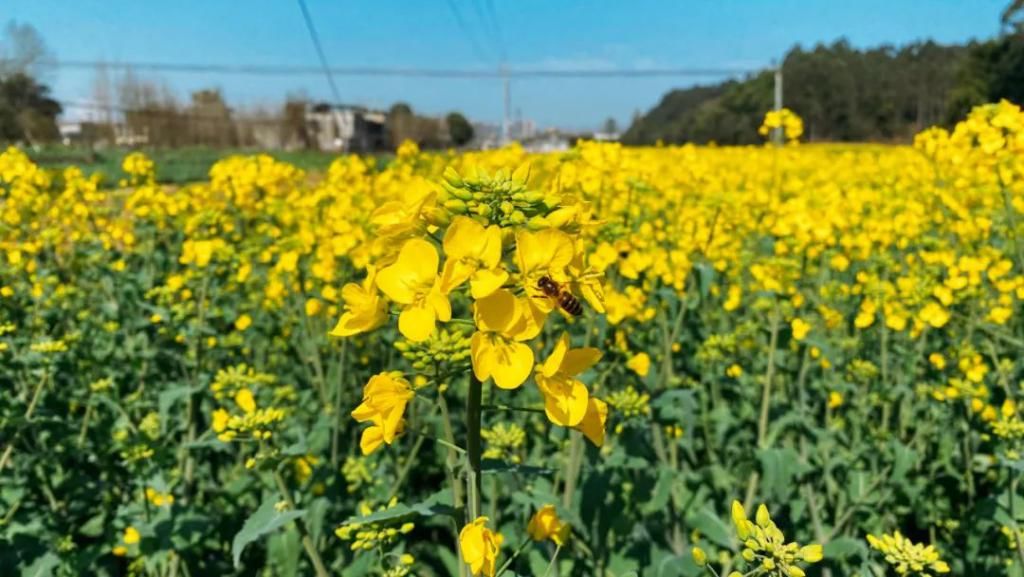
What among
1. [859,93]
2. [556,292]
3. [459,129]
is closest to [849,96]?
[859,93]

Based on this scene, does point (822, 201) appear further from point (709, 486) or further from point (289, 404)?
point (289, 404)

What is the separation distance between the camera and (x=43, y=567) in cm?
242

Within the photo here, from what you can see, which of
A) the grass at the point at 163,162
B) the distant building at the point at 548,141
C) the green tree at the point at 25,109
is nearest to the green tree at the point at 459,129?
the grass at the point at 163,162

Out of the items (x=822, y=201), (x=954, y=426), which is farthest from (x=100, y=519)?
(x=822, y=201)

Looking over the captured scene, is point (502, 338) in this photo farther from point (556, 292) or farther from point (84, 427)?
point (84, 427)

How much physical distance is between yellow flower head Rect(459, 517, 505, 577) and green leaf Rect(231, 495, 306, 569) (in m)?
0.68

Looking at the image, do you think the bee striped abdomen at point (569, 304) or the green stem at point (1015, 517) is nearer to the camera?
the bee striped abdomen at point (569, 304)

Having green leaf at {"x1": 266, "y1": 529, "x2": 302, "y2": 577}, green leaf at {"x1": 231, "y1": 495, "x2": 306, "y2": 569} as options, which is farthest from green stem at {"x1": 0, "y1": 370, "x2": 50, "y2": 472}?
green leaf at {"x1": 231, "y1": 495, "x2": 306, "y2": 569}

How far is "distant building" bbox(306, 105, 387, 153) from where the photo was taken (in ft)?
172

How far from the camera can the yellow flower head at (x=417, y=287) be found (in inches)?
46.0

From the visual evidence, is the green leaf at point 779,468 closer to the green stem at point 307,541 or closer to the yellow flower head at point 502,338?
the green stem at point 307,541

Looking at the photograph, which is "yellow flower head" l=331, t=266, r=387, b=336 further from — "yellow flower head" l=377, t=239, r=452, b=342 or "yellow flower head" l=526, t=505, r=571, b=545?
"yellow flower head" l=526, t=505, r=571, b=545

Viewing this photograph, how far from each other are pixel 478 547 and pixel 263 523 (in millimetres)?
860

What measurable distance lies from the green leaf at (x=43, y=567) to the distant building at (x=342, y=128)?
50.0 metres
